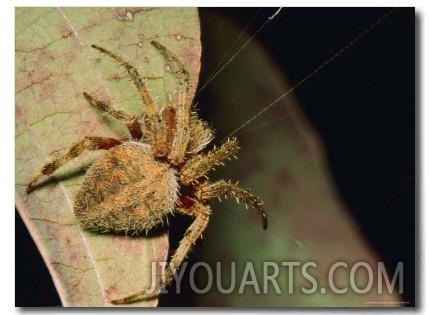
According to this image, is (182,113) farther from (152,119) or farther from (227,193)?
(227,193)

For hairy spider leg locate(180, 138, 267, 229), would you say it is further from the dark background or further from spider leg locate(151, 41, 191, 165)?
the dark background

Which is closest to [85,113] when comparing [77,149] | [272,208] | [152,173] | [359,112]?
[77,149]

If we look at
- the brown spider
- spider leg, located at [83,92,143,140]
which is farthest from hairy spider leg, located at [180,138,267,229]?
spider leg, located at [83,92,143,140]

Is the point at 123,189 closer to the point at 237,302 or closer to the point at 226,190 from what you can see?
the point at 226,190

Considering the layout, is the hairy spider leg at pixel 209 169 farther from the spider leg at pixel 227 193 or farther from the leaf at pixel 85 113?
the leaf at pixel 85 113

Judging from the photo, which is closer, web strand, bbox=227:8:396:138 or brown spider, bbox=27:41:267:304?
brown spider, bbox=27:41:267:304
